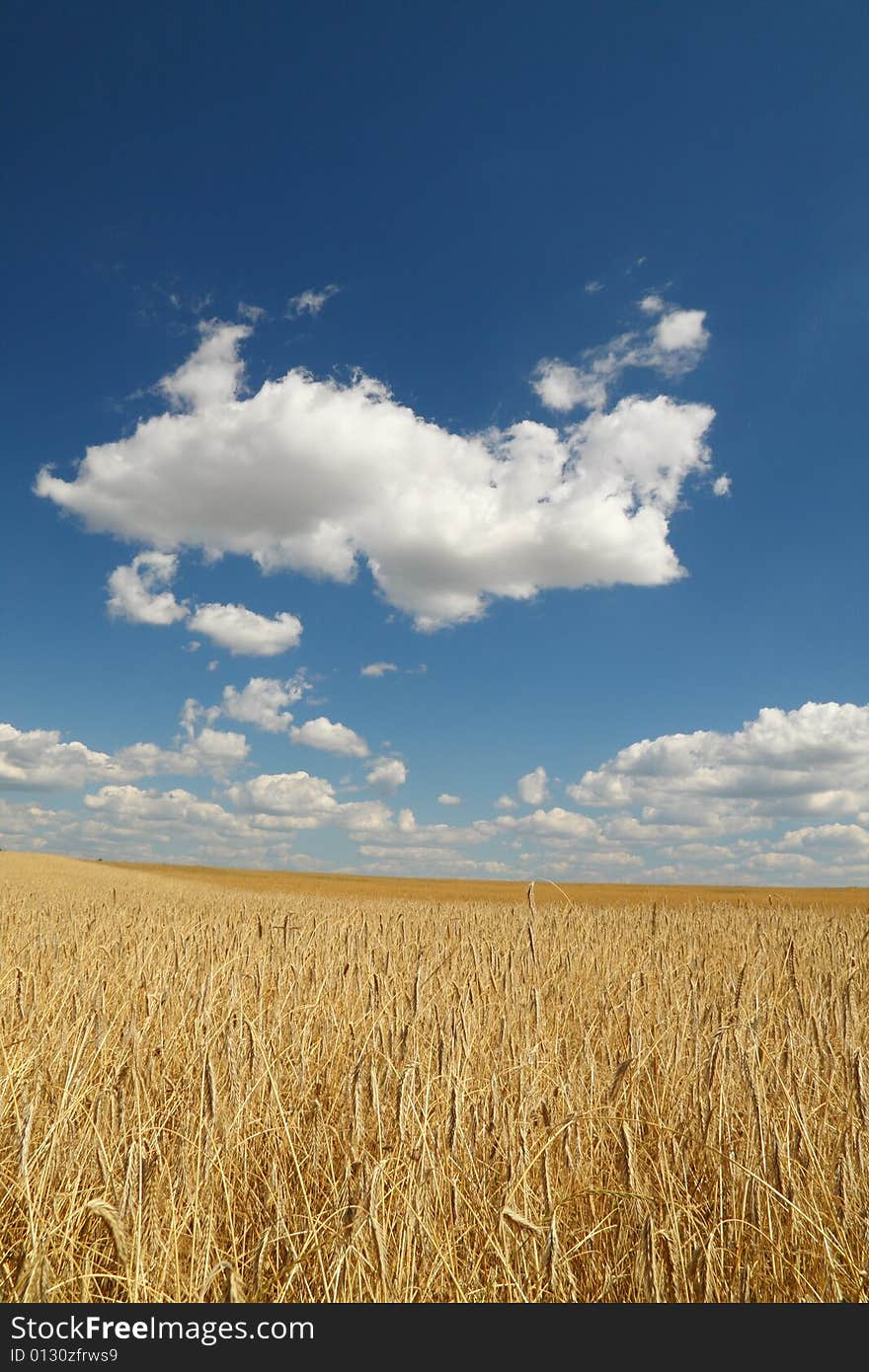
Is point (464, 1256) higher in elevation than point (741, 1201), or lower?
lower

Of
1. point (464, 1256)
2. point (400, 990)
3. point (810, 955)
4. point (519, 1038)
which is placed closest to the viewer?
point (464, 1256)

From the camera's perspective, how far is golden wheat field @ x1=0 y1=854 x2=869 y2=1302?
7.98 ft

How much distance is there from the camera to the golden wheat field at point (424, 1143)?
243cm

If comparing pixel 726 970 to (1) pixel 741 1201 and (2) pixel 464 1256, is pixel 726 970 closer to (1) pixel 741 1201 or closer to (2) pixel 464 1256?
(1) pixel 741 1201

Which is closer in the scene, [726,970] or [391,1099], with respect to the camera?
[391,1099]

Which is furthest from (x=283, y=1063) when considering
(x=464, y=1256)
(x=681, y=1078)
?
(x=681, y=1078)

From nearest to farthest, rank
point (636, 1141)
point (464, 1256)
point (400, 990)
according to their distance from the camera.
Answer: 1. point (464, 1256)
2. point (636, 1141)
3. point (400, 990)

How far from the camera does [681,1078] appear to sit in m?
4.05

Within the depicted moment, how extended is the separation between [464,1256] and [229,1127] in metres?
1.08

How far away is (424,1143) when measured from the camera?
262 centimetres

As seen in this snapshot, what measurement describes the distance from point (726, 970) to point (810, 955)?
5.35ft

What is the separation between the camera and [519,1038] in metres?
4.62
